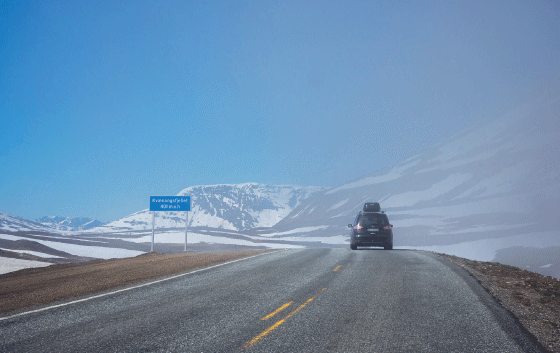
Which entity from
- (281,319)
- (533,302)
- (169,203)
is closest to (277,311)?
(281,319)

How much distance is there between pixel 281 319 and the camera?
6.63 m

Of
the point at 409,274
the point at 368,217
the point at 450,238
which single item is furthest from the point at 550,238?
the point at 409,274

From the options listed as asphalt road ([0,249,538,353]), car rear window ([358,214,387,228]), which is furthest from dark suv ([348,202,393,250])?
asphalt road ([0,249,538,353])

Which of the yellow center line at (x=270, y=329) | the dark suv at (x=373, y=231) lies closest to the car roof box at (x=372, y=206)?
the dark suv at (x=373, y=231)

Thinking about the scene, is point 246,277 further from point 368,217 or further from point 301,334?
point 368,217

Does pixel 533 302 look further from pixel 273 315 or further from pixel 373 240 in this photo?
pixel 373 240

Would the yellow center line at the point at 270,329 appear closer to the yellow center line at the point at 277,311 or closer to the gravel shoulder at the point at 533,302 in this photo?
the yellow center line at the point at 277,311

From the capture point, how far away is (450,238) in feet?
402

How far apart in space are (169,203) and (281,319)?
27194 millimetres

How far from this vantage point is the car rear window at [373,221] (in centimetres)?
2134

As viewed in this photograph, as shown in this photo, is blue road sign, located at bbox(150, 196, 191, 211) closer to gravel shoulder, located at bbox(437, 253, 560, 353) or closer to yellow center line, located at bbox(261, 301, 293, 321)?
gravel shoulder, located at bbox(437, 253, 560, 353)

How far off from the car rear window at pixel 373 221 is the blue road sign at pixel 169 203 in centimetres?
1635

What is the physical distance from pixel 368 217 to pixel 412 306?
14091 mm

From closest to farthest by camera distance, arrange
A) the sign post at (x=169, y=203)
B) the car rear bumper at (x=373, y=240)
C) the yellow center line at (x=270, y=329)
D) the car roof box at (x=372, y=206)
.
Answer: the yellow center line at (x=270, y=329) < the car rear bumper at (x=373, y=240) < the car roof box at (x=372, y=206) < the sign post at (x=169, y=203)
